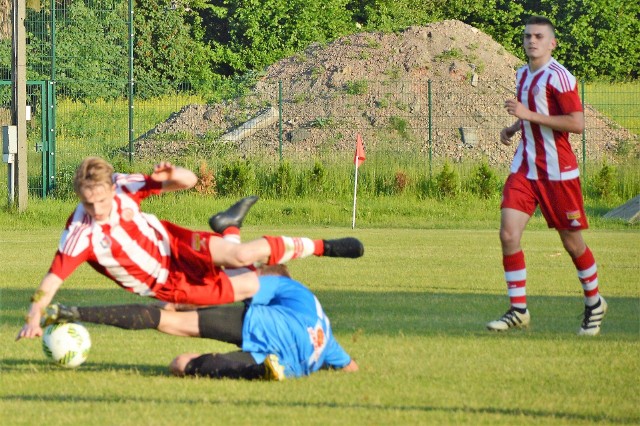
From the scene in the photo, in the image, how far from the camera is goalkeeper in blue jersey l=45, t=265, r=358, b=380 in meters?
7.36

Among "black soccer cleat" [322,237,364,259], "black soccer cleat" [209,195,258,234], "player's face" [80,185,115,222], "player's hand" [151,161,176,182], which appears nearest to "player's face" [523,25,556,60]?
"black soccer cleat" [322,237,364,259]

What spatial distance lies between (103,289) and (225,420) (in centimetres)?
638

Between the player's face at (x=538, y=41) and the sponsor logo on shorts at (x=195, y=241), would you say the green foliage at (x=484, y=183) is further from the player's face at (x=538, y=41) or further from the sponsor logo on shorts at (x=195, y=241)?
the sponsor logo on shorts at (x=195, y=241)

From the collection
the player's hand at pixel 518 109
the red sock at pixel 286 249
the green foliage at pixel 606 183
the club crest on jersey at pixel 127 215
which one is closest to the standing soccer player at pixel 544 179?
the player's hand at pixel 518 109

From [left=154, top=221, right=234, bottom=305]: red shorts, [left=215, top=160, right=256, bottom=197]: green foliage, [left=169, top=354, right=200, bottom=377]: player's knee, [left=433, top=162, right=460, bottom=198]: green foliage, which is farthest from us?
[left=215, top=160, right=256, bottom=197]: green foliage

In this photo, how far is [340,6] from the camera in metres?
42.8

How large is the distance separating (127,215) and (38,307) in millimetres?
797

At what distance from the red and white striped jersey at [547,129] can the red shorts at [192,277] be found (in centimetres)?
302

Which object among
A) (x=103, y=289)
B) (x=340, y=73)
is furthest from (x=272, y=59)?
(x=103, y=289)

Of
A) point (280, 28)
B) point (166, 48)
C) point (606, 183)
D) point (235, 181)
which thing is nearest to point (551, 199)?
point (606, 183)

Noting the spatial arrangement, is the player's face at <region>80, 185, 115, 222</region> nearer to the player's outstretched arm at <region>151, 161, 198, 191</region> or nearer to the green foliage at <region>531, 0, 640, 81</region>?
the player's outstretched arm at <region>151, 161, 198, 191</region>

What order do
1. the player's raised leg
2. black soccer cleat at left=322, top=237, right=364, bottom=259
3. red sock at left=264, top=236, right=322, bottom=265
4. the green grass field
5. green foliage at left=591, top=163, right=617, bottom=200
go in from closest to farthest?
the green grass field
red sock at left=264, top=236, right=322, bottom=265
black soccer cleat at left=322, top=237, right=364, bottom=259
the player's raised leg
green foliage at left=591, top=163, right=617, bottom=200

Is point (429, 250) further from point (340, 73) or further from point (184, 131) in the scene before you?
point (340, 73)

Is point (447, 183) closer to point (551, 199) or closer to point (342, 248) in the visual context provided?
point (551, 199)
